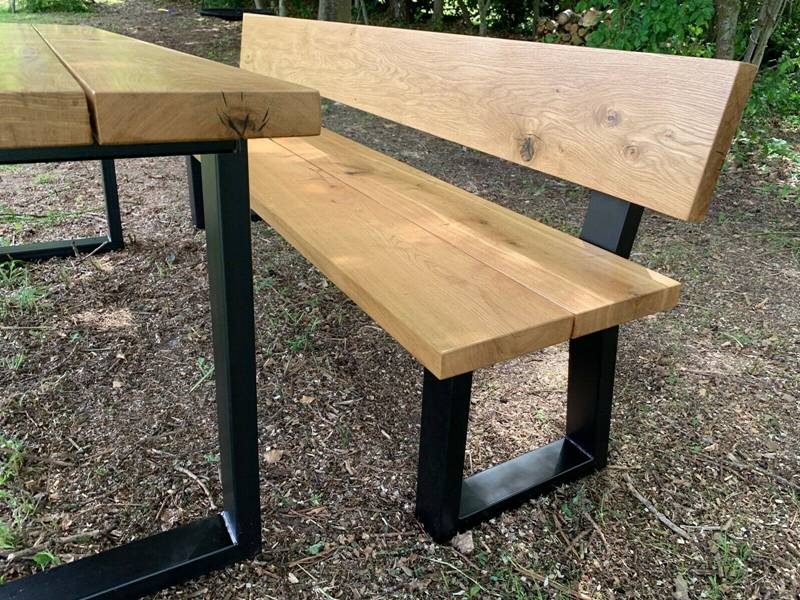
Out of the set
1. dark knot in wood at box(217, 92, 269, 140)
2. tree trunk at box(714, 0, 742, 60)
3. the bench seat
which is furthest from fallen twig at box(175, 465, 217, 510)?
tree trunk at box(714, 0, 742, 60)

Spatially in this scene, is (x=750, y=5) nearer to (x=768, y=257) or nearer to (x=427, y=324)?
(x=768, y=257)

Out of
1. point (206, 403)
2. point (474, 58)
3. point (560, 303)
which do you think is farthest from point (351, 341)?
A: point (560, 303)

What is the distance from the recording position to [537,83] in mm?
1615

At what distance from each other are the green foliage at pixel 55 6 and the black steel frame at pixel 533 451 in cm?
1295

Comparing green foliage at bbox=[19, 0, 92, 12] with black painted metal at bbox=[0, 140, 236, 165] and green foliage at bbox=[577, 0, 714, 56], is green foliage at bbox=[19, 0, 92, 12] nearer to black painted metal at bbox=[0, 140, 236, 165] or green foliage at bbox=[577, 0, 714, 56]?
green foliage at bbox=[577, 0, 714, 56]

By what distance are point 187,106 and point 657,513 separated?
4.55 feet

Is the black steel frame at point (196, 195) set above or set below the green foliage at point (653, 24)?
below

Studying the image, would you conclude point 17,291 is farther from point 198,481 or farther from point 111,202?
point 198,481

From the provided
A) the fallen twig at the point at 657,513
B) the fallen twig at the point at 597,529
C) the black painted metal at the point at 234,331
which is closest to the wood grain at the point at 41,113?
the black painted metal at the point at 234,331

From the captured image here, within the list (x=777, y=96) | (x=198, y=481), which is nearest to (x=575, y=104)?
(x=198, y=481)

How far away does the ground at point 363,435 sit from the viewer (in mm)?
1440

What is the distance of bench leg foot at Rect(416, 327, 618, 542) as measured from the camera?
4.47 ft

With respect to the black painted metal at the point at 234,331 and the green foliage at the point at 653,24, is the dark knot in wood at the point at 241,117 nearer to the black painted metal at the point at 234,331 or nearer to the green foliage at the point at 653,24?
the black painted metal at the point at 234,331

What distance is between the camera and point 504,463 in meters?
1.68
